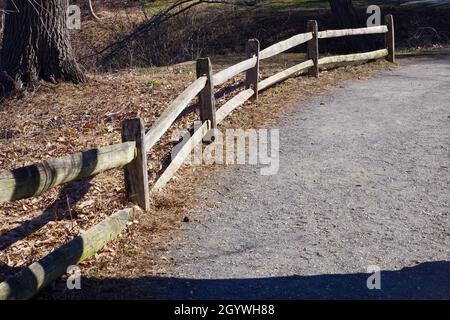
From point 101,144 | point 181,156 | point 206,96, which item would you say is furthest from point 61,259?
point 206,96

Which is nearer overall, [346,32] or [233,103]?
[233,103]

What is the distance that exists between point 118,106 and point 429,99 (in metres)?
5.56

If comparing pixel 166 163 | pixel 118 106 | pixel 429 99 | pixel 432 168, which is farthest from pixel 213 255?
pixel 429 99

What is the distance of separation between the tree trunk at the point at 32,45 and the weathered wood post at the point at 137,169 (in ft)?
22.0

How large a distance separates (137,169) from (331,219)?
200cm

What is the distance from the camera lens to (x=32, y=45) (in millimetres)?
13688

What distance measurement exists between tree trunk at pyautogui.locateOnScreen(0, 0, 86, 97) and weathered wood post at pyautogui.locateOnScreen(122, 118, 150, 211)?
6707 mm

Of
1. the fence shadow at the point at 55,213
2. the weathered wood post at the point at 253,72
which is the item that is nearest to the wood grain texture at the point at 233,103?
the weathered wood post at the point at 253,72

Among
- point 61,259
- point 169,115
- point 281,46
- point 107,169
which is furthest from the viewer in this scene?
point 281,46

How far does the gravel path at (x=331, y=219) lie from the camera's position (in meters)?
6.01

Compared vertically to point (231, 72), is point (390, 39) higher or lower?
lower

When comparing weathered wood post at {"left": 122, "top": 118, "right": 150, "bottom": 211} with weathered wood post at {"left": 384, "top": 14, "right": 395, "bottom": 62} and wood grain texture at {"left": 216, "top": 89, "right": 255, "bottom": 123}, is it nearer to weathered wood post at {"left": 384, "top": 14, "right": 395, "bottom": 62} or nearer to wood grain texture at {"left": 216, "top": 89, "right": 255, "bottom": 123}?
wood grain texture at {"left": 216, "top": 89, "right": 255, "bottom": 123}

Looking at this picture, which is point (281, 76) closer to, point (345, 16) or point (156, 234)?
point (156, 234)
